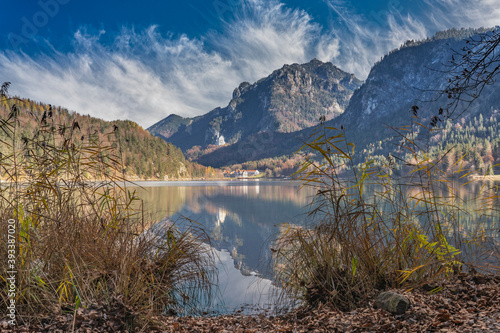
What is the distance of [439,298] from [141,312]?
8.86 ft

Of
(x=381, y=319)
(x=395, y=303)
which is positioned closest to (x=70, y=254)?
(x=381, y=319)

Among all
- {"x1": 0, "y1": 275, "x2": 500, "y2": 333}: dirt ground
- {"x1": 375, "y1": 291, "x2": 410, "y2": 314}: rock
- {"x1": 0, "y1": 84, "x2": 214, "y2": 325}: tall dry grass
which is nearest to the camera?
{"x1": 0, "y1": 275, "x2": 500, "y2": 333}: dirt ground

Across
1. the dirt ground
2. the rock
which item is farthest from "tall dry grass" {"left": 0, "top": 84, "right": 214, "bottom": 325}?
the rock

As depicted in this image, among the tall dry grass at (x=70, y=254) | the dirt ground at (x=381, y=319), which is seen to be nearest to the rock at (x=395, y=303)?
the dirt ground at (x=381, y=319)

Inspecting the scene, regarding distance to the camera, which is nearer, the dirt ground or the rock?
Answer: the dirt ground

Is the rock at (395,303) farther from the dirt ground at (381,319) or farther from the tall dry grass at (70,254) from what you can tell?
the tall dry grass at (70,254)

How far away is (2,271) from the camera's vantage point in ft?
8.97

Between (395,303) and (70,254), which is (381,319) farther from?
(70,254)

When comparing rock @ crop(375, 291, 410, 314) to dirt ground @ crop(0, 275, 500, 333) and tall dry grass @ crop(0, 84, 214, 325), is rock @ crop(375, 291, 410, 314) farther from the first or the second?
tall dry grass @ crop(0, 84, 214, 325)

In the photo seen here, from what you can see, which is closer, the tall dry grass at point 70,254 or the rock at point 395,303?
the rock at point 395,303

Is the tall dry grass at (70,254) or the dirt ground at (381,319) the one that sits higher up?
the tall dry grass at (70,254)

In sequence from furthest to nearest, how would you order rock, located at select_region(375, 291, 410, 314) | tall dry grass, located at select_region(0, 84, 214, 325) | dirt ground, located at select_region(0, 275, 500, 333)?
1. tall dry grass, located at select_region(0, 84, 214, 325)
2. rock, located at select_region(375, 291, 410, 314)
3. dirt ground, located at select_region(0, 275, 500, 333)

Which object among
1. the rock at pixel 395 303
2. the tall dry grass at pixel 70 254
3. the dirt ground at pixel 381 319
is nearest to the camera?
the dirt ground at pixel 381 319

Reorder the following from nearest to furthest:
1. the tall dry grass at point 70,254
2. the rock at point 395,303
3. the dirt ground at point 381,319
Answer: the dirt ground at point 381,319 → the rock at point 395,303 → the tall dry grass at point 70,254
